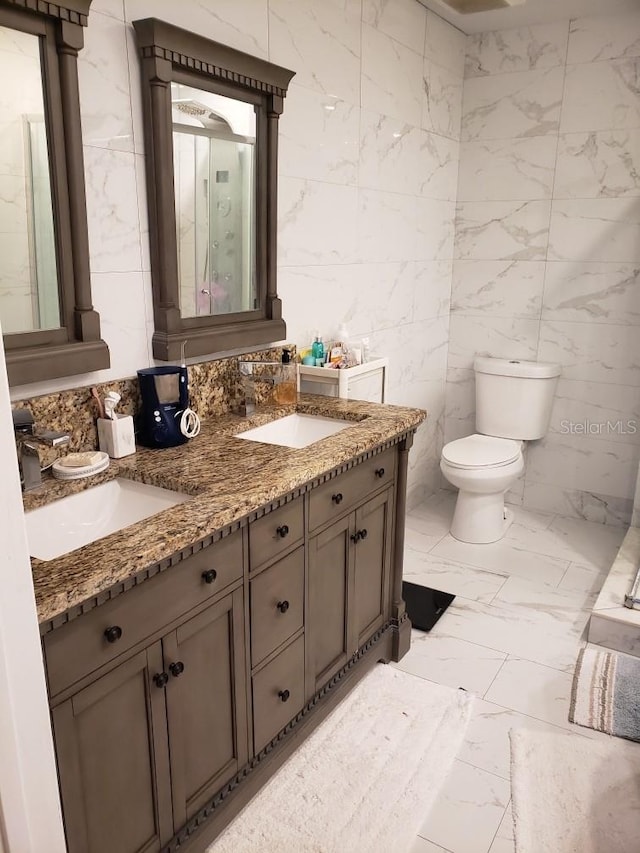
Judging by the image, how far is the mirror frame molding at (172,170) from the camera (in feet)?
6.15

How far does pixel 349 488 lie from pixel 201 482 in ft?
1.85

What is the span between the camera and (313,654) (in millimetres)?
2094

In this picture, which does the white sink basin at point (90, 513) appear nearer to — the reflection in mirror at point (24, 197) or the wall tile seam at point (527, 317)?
the reflection in mirror at point (24, 197)

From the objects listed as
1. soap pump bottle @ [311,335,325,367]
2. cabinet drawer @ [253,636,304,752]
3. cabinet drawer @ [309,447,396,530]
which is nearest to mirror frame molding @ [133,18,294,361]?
soap pump bottle @ [311,335,325,367]

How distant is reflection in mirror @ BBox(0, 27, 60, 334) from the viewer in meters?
1.55

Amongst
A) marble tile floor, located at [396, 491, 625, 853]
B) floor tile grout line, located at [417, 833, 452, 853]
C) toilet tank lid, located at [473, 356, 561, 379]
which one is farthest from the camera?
toilet tank lid, located at [473, 356, 561, 379]

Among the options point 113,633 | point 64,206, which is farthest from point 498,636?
point 64,206

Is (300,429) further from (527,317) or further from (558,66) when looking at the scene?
(558,66)

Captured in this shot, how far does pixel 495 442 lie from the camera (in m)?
3.64

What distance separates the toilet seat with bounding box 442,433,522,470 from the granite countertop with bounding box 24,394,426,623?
1.07m

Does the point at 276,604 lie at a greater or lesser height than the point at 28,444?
lesser

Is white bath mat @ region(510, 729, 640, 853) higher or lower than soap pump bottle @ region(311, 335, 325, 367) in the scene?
lower

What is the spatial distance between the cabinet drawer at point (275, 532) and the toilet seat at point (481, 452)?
167cm

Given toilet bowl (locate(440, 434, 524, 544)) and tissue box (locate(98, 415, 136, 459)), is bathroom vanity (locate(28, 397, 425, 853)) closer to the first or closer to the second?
tissue box (locate(98, 415, 136, 459))
